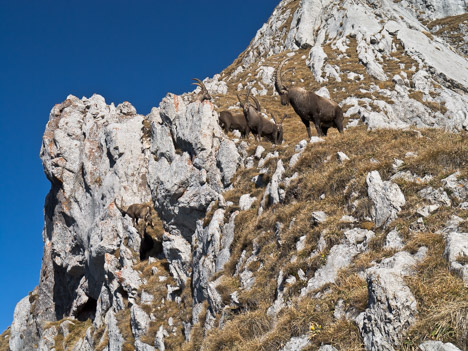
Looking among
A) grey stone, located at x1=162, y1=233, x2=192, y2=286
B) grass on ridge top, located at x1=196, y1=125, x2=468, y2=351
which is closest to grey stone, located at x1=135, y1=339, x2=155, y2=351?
grey stone, located at x1=162, y1=233, x2=192, y2=286

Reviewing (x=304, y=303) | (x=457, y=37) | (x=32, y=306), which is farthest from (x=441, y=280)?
(x=457, y=37)

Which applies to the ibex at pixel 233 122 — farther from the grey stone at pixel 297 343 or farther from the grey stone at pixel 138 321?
the grey stone at pixel 297 343

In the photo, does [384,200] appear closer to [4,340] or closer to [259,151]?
[259,151]

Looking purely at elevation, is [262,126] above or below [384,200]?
above

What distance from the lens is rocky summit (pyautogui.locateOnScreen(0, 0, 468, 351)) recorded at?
800cm

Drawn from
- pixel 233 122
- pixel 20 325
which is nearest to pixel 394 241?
pixel 233 122

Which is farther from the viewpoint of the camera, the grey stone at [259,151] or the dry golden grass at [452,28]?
the dry golden grass at [452,28]

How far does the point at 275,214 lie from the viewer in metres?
15.1

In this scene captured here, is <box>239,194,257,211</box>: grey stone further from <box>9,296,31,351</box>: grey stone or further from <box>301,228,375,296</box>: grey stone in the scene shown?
<box>9,296,31,351</box>: grey stone

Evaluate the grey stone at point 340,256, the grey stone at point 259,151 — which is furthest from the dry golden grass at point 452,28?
the grey stone at point 340,256

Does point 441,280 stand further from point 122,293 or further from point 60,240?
point 60,240

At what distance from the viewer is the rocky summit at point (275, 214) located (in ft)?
26.2

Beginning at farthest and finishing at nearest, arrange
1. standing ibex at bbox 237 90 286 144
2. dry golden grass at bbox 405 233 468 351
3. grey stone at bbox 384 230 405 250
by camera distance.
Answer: standing ibex at bbox 237 90 286 144, grey stone at bbox 384 230 405 250, dry golden grass at bbox 405 233 468 351

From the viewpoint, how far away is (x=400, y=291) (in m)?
6.80
